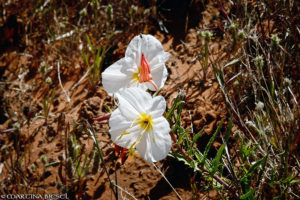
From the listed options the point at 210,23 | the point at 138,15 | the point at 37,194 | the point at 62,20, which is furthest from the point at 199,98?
the point at 62,20

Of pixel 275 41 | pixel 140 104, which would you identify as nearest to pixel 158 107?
pixel 140 104

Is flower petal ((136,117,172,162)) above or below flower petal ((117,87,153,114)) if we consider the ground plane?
below

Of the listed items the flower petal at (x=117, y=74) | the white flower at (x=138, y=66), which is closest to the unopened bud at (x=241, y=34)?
the white flower at (x=138, y=66)

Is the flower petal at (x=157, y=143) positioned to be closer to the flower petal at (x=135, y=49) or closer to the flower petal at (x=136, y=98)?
the flower petal at (x=136, y=98)

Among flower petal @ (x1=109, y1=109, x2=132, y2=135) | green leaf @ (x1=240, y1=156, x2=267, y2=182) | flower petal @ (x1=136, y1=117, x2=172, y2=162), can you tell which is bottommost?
green leaf @ (x1=240, y1=156, x2=267, y2=182)

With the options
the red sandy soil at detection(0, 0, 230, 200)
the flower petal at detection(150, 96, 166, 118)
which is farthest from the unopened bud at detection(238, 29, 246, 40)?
the flower petal at detection(150, 96, 166, 118)

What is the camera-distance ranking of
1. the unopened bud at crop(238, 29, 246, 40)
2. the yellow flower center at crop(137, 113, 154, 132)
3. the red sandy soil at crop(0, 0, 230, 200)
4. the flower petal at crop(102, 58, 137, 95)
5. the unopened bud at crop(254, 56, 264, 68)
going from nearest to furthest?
the yellow flower center at crop(137, 113, 154, 132)
the flower petal at crop(102, 58, 137, 95)
the unopened bud at crop(254, 56, 264, 68)
the red sandy soil at crop(0, 0, 230, 200)
the unopened bud at crop(238, 29, 246, 40)

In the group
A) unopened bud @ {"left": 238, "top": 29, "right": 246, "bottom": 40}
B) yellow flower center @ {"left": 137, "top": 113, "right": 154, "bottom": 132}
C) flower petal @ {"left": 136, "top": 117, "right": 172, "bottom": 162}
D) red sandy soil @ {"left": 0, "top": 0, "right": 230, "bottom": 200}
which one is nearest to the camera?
flower petal @ {"left": 136, "top": 117, "right": 172, "bottom": 162}

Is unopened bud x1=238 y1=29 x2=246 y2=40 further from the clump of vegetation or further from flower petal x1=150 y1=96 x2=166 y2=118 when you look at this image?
flower petal x1=150 y1=96 x2=166 y2=118
